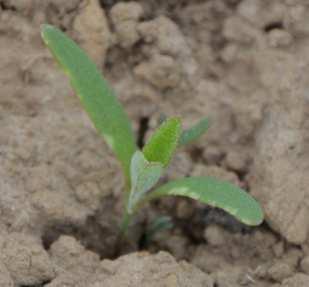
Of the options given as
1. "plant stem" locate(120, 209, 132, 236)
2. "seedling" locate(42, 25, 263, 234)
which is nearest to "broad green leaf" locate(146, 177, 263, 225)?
"seedling" locate(42, 25, 263, 234)

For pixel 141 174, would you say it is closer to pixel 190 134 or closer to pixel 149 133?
pixel 190 134

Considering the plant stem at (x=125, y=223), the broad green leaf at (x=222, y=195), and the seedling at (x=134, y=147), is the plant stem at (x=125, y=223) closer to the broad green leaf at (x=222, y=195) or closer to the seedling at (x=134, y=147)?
the seedling at (x=134, y=147)

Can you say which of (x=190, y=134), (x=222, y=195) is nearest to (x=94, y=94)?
(x=190, y=134)

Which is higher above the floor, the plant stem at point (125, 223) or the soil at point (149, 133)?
the soil at point (149, 133)

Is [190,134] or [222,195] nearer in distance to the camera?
[222,195]

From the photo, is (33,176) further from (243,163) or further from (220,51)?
(220,51)

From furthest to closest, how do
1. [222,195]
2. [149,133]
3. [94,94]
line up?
[149,133] → [94,94] → [222,195]

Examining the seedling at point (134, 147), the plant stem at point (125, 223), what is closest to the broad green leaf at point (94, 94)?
the seedling at point (134, 147)
